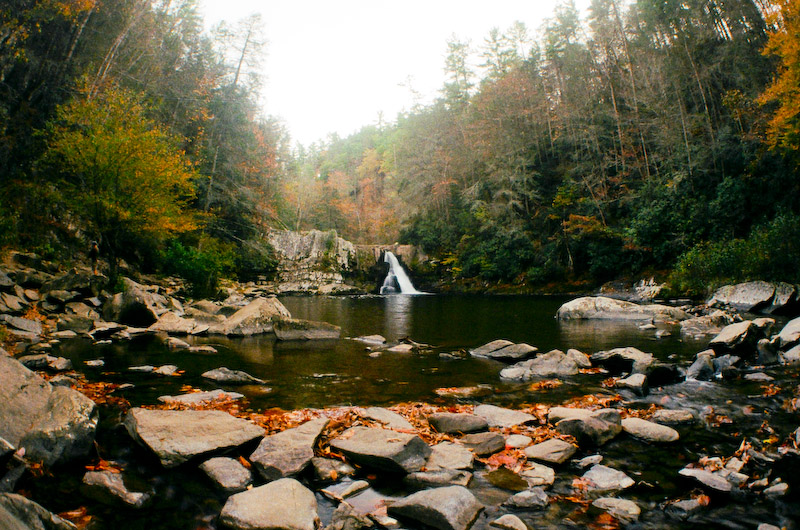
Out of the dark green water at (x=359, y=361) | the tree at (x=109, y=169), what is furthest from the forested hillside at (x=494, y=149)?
the dark green water at (x=359, y=361)

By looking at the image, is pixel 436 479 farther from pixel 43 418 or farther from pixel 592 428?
pixel 43 418

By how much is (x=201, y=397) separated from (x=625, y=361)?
6958mm

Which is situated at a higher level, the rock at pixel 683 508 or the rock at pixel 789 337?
the rock at pixel 789 337

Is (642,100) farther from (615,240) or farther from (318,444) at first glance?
(318,444)

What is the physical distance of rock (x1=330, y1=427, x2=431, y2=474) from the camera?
11.9ft

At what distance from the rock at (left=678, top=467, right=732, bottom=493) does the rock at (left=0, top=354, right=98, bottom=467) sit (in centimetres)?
504

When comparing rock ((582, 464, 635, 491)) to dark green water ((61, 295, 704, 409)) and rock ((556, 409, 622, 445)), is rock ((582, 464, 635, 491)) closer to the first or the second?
rock ((556, 409, 622, 445))

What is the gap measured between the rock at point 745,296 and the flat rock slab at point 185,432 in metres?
17.9

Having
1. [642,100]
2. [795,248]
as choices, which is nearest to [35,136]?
[795,248]

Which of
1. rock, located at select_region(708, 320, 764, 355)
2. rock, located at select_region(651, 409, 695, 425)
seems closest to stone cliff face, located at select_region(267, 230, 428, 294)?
rock, located at select_region(708, 320, 764, 355)

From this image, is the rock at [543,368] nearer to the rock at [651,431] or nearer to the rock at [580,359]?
the rock at [580,359]

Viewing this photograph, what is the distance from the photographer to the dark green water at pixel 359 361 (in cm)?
618

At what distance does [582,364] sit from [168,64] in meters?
29.7

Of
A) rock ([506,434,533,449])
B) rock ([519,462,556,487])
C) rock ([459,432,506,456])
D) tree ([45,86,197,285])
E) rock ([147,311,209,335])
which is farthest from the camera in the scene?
tree ([45,86,197,285])
